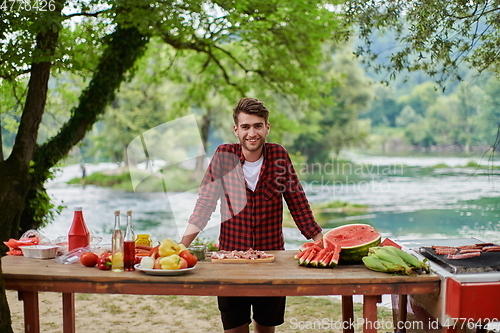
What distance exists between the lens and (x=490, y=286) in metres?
2.64

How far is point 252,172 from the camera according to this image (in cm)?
321

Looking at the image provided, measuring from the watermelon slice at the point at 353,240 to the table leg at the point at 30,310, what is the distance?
170 centimetres

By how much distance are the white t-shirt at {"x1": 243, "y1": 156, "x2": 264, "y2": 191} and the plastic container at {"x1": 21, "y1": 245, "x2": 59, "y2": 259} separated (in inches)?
51.0

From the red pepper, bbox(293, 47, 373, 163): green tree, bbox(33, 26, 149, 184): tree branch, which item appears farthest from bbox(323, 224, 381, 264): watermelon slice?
bbox(293, 47, 373, 163): green tree

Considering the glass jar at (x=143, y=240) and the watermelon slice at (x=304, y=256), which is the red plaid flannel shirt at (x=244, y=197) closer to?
the watermelon slice at (x=304, y=256)

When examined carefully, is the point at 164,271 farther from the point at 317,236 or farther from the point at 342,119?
the point at 342,119

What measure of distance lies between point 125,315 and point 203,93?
8.60 m

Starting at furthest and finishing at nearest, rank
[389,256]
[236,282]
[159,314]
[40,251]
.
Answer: [159,314] < [40,251] < [389,256] < [236,282]

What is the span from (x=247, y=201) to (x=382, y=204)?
23.0 meters

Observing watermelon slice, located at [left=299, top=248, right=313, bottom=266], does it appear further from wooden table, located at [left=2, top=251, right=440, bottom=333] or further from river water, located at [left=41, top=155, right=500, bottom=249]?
river water, located at [left=41, top=155, right=500, bottom=249]

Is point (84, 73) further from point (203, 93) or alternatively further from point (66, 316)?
point (66, 316)

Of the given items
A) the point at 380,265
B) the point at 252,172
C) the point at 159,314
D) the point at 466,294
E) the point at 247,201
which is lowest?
the point at 159,314

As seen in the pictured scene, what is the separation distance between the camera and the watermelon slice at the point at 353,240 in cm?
304

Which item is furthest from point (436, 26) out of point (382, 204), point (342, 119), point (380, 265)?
point (342, 119)
